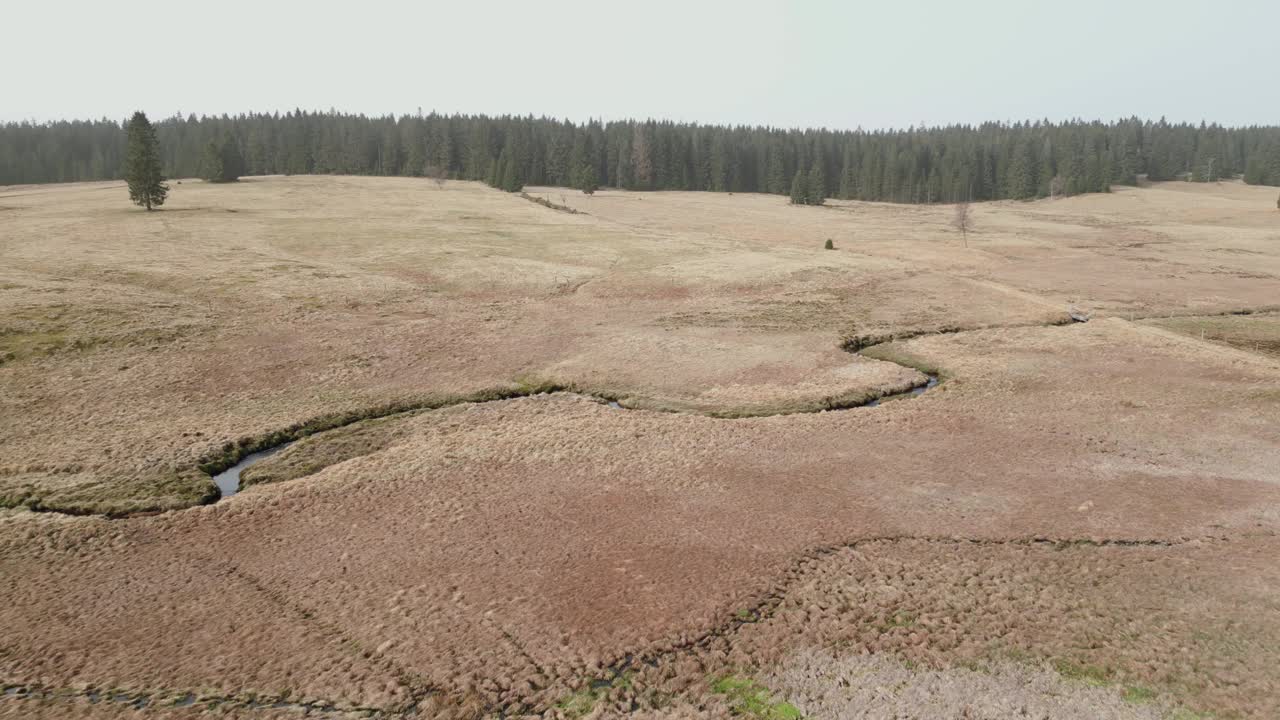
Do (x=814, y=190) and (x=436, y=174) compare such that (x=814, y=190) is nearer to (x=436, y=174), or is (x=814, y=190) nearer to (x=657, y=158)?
(x=657, y=158)

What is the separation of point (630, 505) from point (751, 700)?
6961 millimetres

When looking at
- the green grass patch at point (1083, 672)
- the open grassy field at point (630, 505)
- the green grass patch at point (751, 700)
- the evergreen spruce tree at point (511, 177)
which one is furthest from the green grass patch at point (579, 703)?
the evergreen spruce tree at point (511, 177)

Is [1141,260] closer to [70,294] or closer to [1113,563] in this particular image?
[1113,563]

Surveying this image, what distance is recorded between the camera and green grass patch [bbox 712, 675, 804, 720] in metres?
11.1

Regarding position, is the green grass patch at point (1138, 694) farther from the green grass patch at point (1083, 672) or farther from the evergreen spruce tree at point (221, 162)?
the evergreen spruce tree at point (221, 162)

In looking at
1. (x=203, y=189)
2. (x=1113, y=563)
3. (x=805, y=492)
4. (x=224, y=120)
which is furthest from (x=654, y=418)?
(x=224, y=120)

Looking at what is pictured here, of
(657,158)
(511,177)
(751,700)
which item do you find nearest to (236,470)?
(751,700)

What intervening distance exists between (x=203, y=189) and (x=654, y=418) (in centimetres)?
10909

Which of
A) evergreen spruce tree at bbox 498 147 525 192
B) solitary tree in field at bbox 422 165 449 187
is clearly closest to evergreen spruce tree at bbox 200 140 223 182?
solitary tree in field at bbox 422 165 449 187

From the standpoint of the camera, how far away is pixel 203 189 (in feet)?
362

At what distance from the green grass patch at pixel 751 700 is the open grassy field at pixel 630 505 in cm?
5

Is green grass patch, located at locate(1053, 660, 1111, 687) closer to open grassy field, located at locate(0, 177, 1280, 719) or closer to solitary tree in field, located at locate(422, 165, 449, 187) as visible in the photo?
open grassy field, located at locate(0, 177, 1280, 719)

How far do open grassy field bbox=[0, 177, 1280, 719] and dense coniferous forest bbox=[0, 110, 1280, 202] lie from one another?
108 m

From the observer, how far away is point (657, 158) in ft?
534
